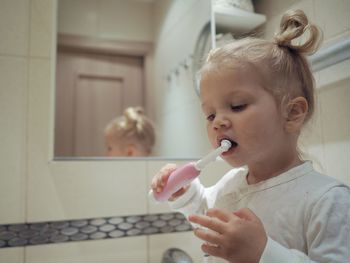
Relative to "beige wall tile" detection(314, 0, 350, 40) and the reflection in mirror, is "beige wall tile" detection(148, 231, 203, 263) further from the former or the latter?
"beige wall tile" detection(314, 0, 350, 40)

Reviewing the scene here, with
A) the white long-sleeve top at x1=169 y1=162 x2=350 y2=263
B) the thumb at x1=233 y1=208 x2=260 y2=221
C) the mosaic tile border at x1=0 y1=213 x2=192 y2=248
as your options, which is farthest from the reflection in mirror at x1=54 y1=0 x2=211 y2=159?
the thumb at x1=233 y1=208 x2=260 y2=221

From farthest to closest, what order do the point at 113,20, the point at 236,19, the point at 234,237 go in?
the point at 113,20 < the point at 236,19 < the point at 234,237

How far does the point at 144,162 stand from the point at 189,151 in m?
0.24

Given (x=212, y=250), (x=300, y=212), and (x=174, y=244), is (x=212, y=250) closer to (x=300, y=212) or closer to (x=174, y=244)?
(x=300, y=212)

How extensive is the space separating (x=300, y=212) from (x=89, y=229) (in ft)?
1.73

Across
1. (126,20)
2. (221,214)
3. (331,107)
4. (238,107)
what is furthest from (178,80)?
(221,214)

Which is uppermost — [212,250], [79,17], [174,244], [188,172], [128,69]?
[79,17]

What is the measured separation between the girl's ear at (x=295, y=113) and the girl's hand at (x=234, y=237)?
8.0 inches

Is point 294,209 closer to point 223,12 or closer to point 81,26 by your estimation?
point 223,12

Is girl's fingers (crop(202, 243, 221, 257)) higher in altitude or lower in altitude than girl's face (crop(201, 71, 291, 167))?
lower

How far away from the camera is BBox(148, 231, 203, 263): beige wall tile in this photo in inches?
34.1

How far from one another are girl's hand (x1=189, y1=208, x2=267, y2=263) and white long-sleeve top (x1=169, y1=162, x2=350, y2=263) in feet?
0.05

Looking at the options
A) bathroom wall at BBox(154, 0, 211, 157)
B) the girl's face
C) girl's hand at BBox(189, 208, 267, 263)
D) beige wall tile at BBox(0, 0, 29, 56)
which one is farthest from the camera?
bathroom wall at BBox(154, 0, 211, 157)

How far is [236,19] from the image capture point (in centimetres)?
101
